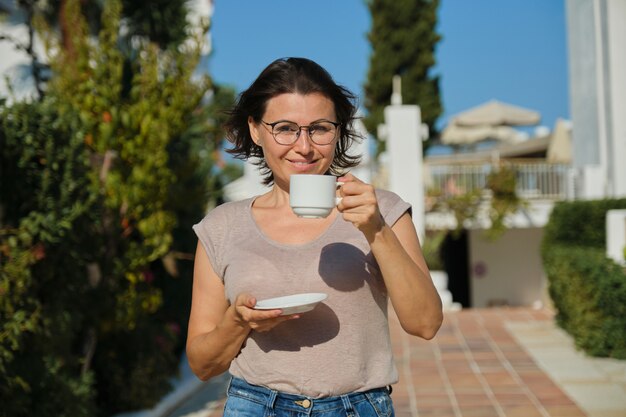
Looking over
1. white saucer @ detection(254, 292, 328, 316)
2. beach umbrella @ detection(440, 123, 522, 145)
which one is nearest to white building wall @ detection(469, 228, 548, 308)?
beach umbrella @ detection(440, 123, 522, 145)

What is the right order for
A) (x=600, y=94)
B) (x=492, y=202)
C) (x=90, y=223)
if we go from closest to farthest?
(x=90, y=223) → (x=600, y=94) → (x=492, y=202)

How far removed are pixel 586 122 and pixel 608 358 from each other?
6647 millimetres

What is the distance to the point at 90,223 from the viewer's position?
16.8 ft

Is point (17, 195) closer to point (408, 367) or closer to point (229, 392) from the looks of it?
point (229, 392)

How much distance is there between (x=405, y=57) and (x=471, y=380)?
63.8ft

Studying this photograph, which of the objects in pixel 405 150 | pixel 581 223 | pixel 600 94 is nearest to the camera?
pixel 581 223

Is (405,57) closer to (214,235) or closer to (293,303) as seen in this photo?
(214,235)

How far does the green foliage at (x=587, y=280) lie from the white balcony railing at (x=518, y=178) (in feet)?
15.3

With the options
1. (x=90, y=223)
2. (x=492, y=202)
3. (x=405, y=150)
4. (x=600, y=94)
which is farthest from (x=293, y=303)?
(x=492, y=202)

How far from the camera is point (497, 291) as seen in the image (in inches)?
803

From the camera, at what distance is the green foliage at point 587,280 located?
7.93m

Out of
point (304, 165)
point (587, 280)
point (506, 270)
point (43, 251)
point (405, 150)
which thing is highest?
point (405, 150)

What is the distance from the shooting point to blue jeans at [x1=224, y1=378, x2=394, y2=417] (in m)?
1.96

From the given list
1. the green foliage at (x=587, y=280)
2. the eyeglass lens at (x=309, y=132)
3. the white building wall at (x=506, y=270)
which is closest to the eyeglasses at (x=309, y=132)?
the eyeglass lens at (x=309, y=132)
